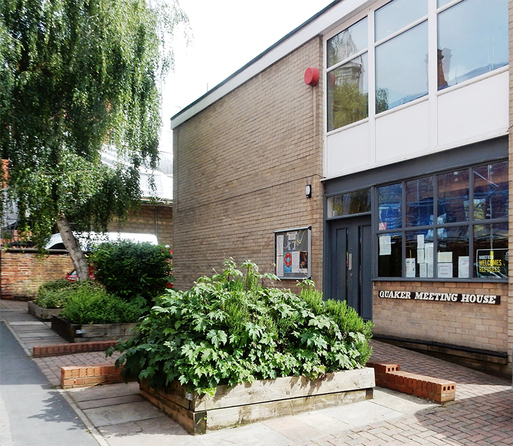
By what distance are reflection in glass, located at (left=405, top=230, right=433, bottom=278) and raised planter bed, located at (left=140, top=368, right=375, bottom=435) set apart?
3053 mm

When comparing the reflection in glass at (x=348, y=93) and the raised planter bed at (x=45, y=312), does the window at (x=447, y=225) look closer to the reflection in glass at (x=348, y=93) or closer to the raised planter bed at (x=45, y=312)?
the reflection in glass at (x=348, y=93)

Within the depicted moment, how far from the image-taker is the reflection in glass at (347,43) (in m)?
10.5

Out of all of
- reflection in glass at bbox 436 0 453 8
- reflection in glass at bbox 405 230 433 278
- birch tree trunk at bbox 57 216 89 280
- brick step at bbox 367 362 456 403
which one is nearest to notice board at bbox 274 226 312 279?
reflection in glass at bbox 405 230 433 278

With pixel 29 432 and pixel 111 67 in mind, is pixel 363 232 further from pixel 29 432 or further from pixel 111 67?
pixel 111 67

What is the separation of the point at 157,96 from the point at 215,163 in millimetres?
2772

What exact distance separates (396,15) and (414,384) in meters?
6.77

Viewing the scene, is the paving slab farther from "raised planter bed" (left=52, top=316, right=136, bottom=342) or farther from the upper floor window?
the upper floor window

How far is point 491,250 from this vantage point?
24.9 ft

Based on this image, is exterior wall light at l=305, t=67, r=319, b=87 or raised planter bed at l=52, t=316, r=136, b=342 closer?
raised planter bed at l=52, t=316, r=136, b=342

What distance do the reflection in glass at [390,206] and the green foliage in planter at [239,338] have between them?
11.3 feet

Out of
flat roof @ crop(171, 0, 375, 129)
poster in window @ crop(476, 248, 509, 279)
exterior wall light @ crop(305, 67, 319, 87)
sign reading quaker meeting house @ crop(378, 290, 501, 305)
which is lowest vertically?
sign reading quaker meeting house @ crop(378, 290, 501, 305)

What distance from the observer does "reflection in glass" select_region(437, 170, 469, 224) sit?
8094 millimetres

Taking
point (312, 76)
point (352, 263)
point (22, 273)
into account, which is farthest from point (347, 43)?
point (22, 273)

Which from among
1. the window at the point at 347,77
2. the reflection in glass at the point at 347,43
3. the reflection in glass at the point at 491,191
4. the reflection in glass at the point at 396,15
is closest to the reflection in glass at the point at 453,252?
the reflection in glass at the point at 491,191
